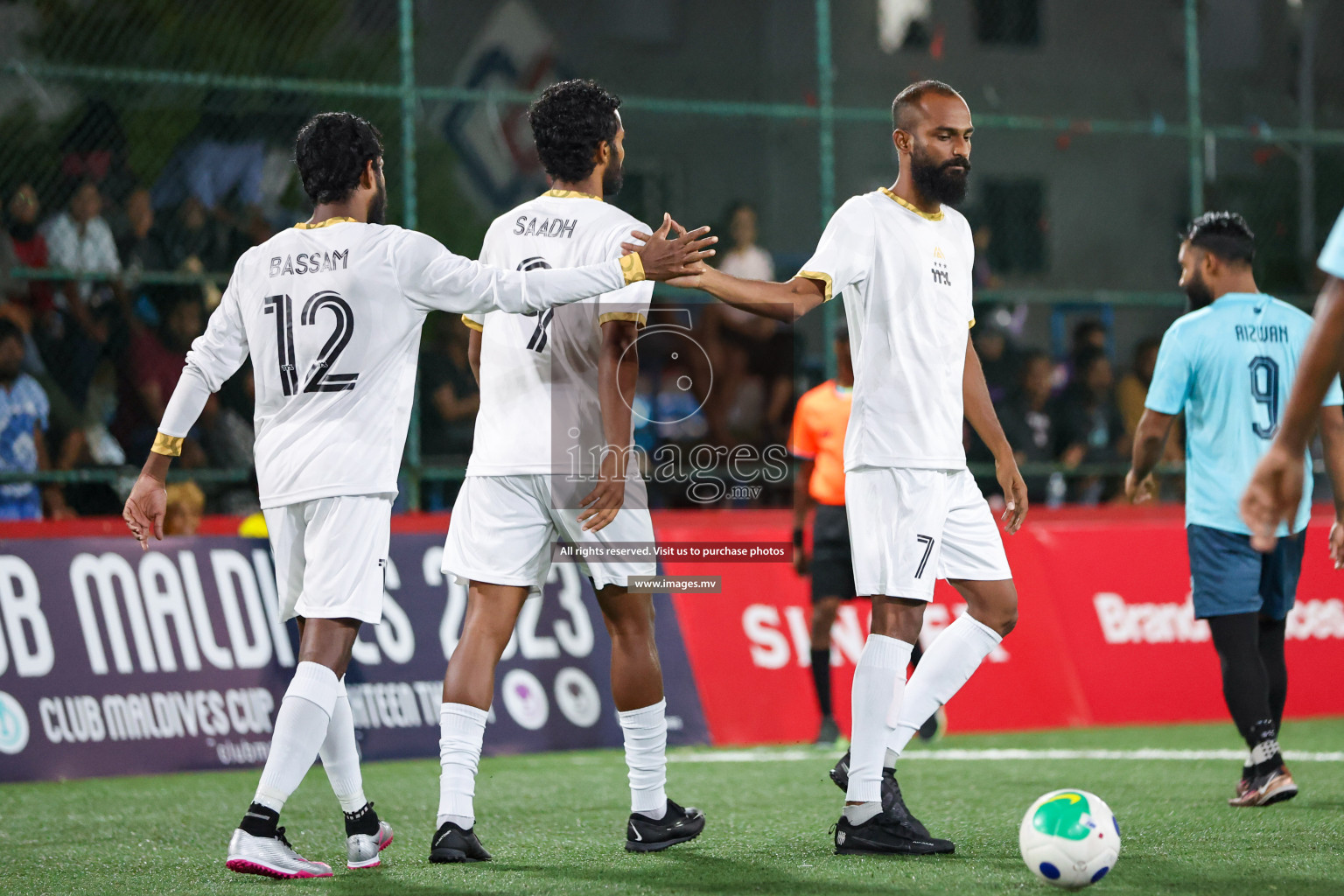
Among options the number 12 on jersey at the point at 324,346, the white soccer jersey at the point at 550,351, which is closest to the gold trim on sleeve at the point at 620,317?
the white soccer jersey at the point at 550,351

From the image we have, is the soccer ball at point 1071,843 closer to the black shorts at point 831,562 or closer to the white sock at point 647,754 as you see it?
the white sock at point 647,754

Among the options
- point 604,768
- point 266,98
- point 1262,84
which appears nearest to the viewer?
point 604,768

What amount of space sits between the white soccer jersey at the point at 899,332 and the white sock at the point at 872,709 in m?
0.61

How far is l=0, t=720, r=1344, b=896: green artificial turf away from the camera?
15.8 feet

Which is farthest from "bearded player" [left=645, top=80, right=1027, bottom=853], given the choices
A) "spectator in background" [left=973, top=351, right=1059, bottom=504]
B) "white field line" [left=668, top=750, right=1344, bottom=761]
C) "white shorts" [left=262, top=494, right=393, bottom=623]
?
"spectator in background" [left=973, top=351, right=1059, bottom=504]

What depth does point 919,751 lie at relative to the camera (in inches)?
351

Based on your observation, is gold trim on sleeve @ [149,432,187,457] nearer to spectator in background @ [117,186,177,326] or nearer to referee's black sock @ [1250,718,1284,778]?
referee's black sock @ [1250,718,1284,778]

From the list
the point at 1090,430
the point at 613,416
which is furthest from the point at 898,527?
the point at 1090,430

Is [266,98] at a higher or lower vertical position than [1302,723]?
higher

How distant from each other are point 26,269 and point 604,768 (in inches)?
193

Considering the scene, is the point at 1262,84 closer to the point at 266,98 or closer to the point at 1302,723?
the point at 1302,723

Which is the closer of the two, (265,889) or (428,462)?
(265,889)

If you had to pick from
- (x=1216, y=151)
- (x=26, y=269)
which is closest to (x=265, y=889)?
(x=26, y=269)

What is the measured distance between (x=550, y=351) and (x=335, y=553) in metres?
0.96
